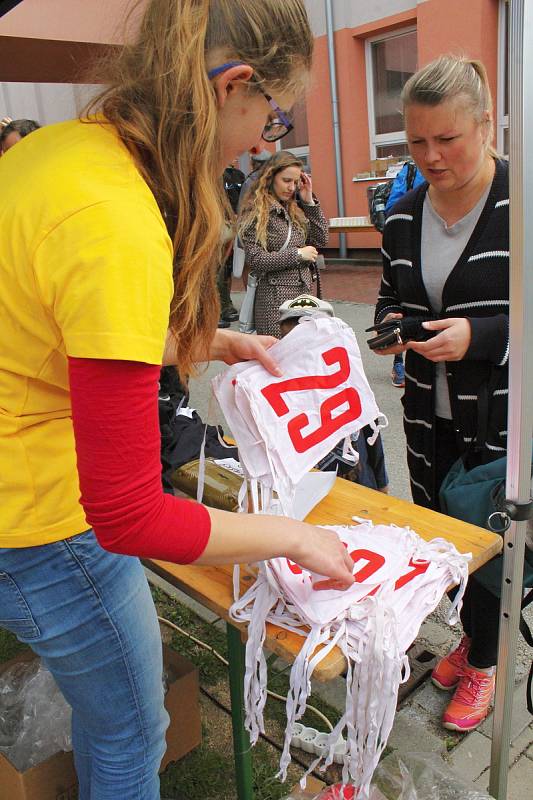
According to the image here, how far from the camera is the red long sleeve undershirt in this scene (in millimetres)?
786

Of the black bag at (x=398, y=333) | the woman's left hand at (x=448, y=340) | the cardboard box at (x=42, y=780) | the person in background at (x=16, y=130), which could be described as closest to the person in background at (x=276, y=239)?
the person in background at (x=16, y=130)

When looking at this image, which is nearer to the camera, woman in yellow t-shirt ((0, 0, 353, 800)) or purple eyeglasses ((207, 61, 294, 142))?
woman in yellow t-shirt ((0, 0, 353, 800))

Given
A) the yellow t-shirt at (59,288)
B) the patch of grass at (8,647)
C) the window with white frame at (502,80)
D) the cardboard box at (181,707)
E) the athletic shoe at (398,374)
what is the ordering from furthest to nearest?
the window with white frame at (502,80) < the athletic shoe at (398,374) < the patch of grass at (8,647) < the cardboard box at (181,707) < the yellow t-shirt at (59,288)

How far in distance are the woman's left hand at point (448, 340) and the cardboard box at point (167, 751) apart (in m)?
1.01

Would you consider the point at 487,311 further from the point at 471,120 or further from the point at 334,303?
the point at 334,303

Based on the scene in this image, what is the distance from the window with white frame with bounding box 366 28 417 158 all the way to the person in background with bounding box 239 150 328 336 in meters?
5.30

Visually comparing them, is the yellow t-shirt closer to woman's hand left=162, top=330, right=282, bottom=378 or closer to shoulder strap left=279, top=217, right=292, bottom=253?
woman's hand left=162, top=330, right=282, bottom=378

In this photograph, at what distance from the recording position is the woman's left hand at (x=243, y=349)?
128cm

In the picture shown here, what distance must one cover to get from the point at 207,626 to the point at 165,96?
6.71 feet

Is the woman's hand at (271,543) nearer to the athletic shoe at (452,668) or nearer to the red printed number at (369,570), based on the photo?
the red printed number at (369,570)

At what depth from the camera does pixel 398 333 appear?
1738mm

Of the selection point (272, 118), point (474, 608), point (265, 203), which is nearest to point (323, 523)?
point (474, 608)

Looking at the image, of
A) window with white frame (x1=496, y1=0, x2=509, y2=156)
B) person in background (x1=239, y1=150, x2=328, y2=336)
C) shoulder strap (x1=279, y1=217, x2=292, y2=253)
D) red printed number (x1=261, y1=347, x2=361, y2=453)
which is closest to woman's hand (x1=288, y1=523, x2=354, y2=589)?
red printed number (x1=261, y1=347, x2=361, y2=453)

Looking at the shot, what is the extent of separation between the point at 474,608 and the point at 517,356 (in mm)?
950
